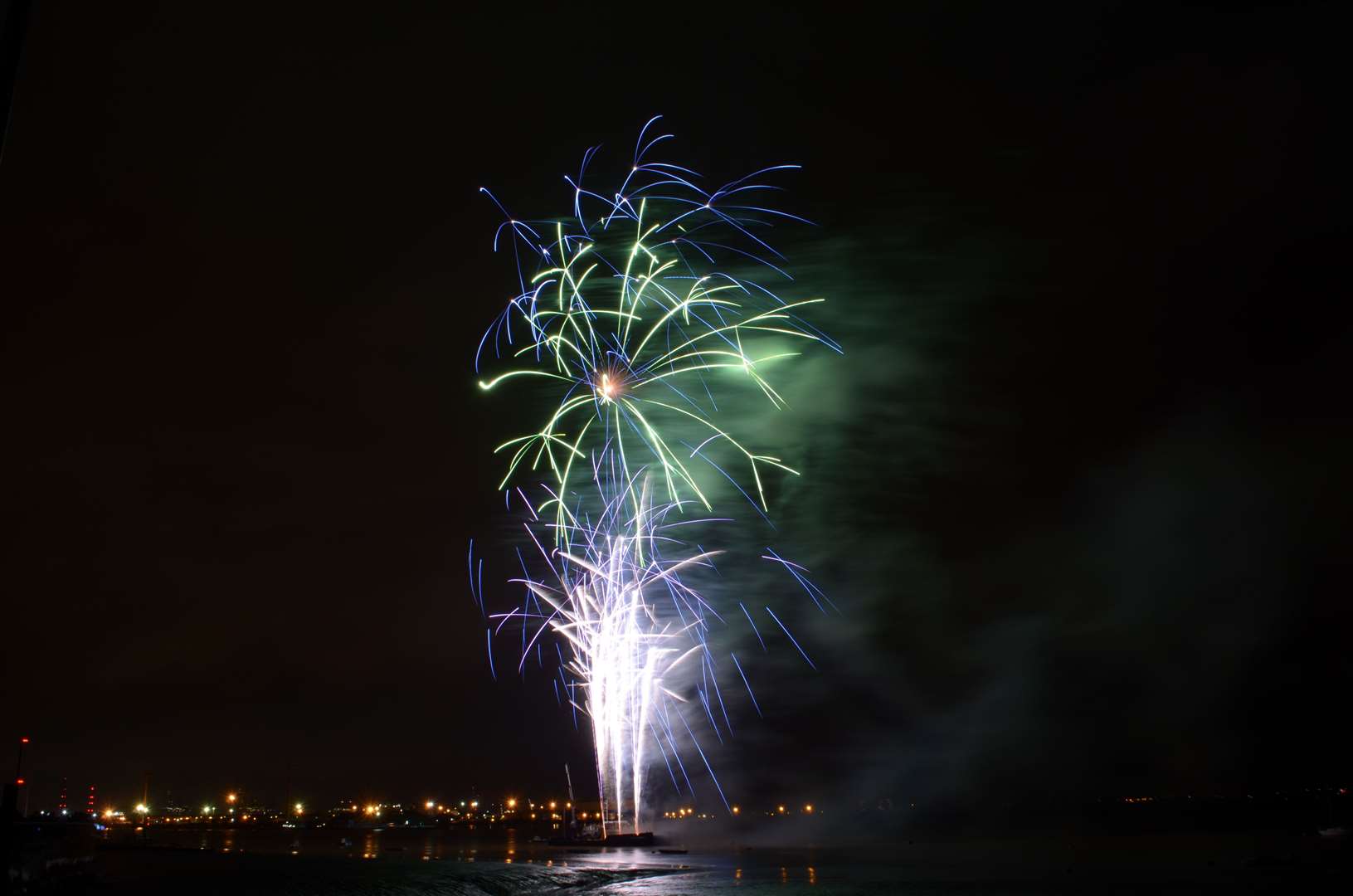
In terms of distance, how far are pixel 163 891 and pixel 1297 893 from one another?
157 ft

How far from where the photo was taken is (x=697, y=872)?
167 feet

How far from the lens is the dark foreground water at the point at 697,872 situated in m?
28.6

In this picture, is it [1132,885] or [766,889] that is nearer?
[766,889]

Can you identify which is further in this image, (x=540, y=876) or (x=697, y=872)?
(x=697, y=872)

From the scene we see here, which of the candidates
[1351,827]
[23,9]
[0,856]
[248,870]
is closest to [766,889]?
[248,870]

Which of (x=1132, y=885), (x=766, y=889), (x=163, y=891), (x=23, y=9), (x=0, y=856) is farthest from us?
(x=1132, y=885)

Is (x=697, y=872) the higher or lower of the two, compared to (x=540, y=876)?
lower

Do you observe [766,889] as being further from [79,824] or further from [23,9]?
[23,9]

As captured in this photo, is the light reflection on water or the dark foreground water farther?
the light reflection on water

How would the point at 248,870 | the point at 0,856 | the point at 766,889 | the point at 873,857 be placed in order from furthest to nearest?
the point at 873,857 → the point at 766,889 → the point at 248,870 → the point at 0,856

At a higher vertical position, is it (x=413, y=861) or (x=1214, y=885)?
(x=413, y=861)

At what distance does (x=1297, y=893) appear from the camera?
45.6 m

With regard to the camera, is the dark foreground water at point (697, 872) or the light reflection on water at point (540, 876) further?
the light reflection on water at point (540, 876)

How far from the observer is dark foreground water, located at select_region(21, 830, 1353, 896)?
93.9ft
